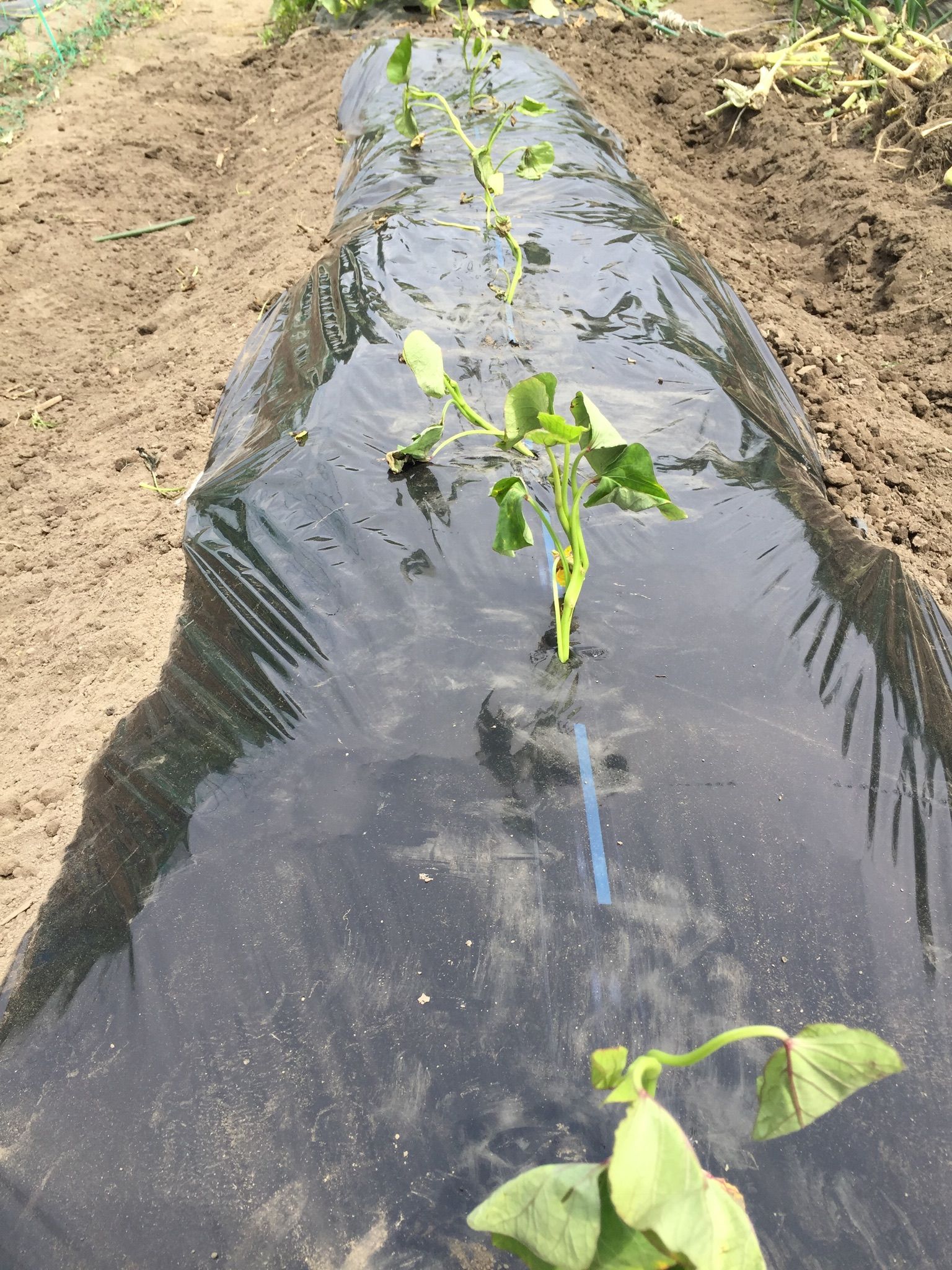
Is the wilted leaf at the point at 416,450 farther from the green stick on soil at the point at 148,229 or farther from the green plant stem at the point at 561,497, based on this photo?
the green stick on soil at the point at 148,229

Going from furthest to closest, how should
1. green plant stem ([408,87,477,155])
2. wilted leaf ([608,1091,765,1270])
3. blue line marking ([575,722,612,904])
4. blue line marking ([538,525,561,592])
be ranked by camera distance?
green plant stem ([408,87,477,155]) < blue line marking ([538,525,561,592]) < blue line marking ([575,722,612,904]) < wilted leaf ([608,1091,765,1270])

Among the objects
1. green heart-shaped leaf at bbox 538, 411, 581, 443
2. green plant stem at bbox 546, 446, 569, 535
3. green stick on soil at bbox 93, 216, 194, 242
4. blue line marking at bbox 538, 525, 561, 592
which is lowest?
blue line marking at bbox 538, 525, 561, 592

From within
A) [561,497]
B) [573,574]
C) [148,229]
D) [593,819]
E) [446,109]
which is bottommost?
[593,819]

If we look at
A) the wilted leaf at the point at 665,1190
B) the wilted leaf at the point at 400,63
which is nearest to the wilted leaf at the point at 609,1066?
the wilted leaf at the point at 665,1190

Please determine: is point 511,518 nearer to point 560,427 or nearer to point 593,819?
point 560,427

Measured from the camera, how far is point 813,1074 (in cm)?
76

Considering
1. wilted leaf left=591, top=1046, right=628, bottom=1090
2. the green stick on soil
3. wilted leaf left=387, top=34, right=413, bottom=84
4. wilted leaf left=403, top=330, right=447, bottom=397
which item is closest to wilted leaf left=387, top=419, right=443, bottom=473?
wilted leaf left=403, top=330, right=447, bottom=397

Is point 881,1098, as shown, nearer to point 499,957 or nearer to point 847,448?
point 499,957

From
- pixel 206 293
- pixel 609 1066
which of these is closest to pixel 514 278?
pixel 206 293

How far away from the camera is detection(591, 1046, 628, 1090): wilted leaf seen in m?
0.82

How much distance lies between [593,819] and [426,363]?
914 millimetres

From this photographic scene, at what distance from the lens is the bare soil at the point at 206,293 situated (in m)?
2.37

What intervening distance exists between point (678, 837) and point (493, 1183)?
59 centimetres

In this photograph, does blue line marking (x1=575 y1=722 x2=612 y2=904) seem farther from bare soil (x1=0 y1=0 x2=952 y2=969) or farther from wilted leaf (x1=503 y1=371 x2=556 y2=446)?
bare soil (x1=0 y1=0 x2=952 y2=969)
